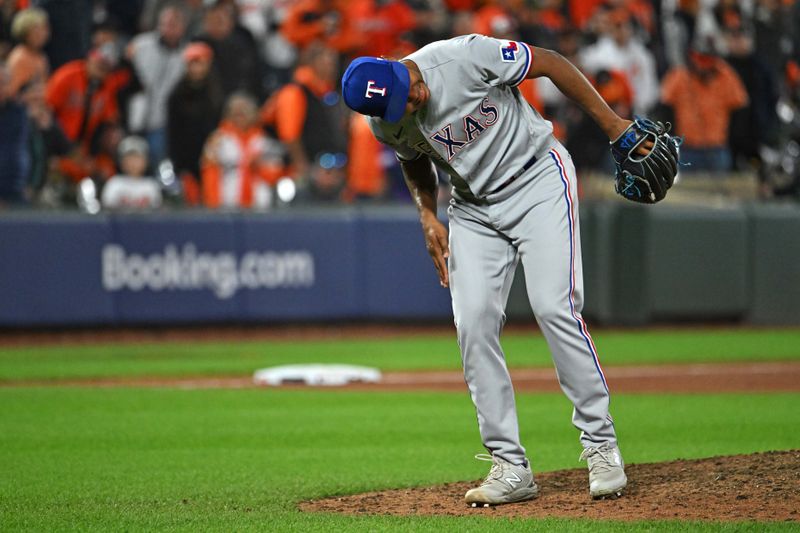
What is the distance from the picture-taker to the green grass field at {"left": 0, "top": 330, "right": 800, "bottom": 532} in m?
4.40

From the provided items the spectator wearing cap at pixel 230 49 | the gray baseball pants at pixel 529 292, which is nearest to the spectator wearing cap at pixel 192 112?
the spectator wearing cap at pixel 230 49

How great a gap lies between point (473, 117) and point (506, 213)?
38cm

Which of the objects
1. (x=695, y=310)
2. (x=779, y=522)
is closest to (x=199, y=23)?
(x=695, y=310)

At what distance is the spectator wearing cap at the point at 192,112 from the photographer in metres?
12.4

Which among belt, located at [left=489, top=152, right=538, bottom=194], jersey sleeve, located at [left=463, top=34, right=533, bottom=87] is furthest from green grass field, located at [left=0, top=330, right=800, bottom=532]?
jersey sleeve, located at [left=463, top=34, right=533, bottom=87]

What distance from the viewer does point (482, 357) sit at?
4512mm

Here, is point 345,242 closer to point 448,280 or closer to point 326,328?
point 326,328

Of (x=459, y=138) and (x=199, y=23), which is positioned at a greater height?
(x=199, y=23)

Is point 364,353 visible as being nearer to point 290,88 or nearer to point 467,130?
point 290,88

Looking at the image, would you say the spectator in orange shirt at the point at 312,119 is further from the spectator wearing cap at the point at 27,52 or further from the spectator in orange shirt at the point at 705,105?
the spectator in orange shirt at the point at 705,105

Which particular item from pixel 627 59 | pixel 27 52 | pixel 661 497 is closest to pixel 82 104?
pixel 27 52

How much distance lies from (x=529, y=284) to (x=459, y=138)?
1.97ft

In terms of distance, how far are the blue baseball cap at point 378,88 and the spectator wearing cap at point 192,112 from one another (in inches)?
332

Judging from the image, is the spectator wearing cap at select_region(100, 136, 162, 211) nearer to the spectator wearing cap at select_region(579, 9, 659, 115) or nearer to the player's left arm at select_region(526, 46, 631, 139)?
the spectator wearing cap at select_region(579, 9, 659, 115)
